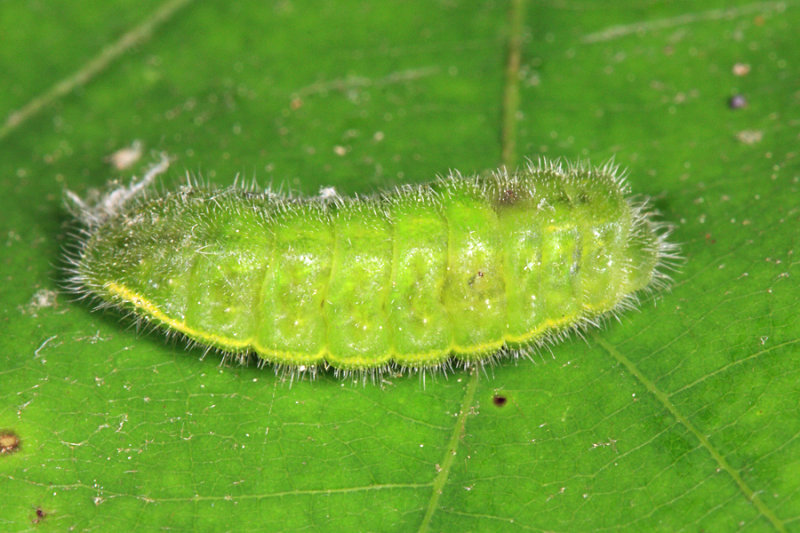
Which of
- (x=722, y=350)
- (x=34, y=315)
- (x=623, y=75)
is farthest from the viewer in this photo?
(x=623, y=75)

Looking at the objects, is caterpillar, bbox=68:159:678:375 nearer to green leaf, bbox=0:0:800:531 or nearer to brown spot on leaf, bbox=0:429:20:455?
green leaf, bbox=0:0:800:531

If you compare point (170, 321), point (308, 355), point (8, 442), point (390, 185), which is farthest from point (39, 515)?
point (390, 185)

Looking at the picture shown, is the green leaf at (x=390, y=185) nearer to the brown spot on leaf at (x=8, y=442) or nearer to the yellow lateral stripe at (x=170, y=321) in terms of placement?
the brown spot on leaf at (x=8, y=442)

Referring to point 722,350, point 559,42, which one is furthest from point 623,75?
point 722,350

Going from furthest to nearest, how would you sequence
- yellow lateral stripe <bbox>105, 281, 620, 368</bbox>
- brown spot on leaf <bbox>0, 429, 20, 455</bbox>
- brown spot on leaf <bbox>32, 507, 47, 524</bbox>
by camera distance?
yellow lateral stripe <bbox>105, 281, 620, 368</bbox>, brown spot on leaf <bbox>0, 429, 20, 455</bbox>, brown spot on leaf <bbox>32, 507, 47, 524</bbox>

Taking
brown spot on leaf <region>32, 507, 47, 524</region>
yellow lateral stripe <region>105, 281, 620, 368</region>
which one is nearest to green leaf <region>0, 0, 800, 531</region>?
brown spot on leaf <region>32, 507, 47, 524</region>

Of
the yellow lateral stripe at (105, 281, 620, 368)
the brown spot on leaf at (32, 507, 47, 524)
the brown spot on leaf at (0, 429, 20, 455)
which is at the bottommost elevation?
the brown spot on leaf at (32, 507, 47, 524)

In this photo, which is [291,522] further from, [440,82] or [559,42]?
[559,42]

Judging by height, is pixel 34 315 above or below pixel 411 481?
above
